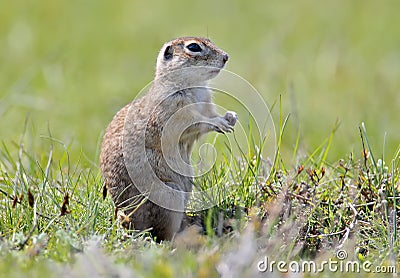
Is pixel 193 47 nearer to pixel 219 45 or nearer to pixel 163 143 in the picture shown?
pixel 163 143

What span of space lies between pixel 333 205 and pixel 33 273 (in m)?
2.08

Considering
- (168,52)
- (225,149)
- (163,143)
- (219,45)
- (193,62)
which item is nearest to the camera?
(163,143)

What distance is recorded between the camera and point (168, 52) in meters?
5.46

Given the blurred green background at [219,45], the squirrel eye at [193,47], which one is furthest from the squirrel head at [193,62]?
the blurred green background at [219,45]

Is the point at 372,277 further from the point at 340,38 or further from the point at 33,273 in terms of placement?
the point at 340,38

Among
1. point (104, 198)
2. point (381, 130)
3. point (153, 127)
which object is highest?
point (153, 127)

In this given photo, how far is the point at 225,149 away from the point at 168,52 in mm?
1459

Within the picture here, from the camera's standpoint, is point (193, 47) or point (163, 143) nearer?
point (163, 143)

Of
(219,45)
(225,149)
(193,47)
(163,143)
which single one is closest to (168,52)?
(193,47)

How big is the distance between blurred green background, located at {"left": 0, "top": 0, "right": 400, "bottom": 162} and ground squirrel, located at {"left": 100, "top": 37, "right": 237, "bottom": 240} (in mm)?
2856

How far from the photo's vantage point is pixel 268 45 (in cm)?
1239

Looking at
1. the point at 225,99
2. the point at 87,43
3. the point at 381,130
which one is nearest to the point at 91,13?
the point at 87,43

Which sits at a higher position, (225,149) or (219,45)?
(219,45)

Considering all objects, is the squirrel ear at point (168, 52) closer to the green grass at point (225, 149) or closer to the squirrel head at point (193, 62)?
the squirrel head at point (193, 62)
